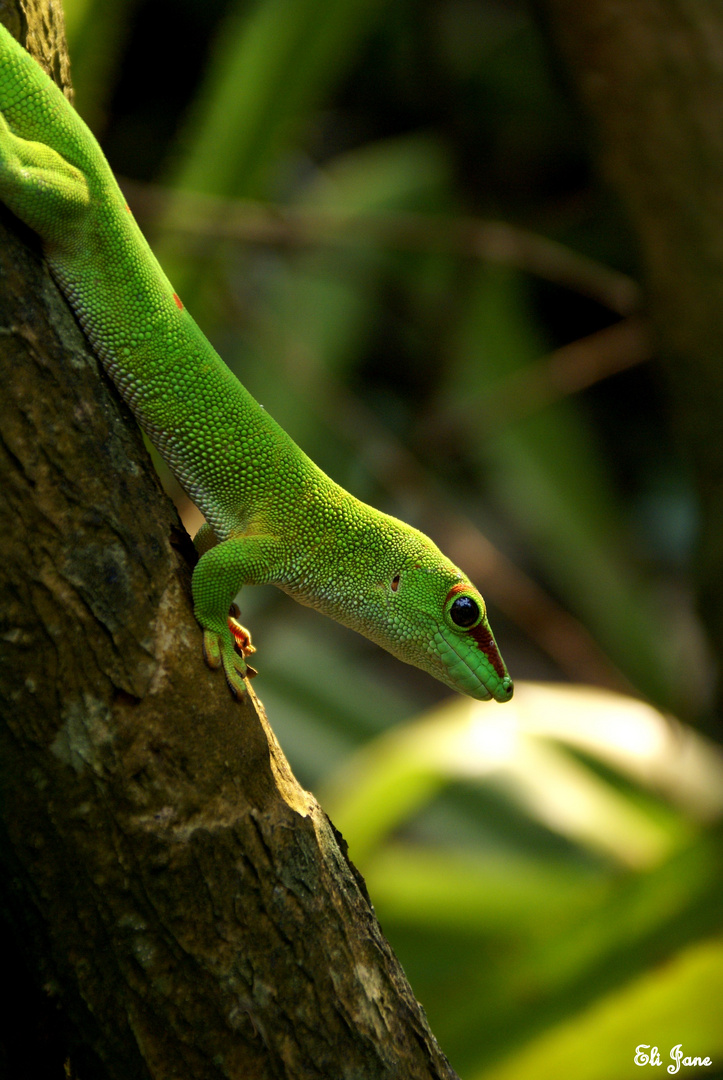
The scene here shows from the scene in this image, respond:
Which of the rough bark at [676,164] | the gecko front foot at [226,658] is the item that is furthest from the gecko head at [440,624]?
the rough bark at [676,164]

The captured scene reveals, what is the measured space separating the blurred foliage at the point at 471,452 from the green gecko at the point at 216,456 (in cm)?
136

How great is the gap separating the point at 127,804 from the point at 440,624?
104 centimetres

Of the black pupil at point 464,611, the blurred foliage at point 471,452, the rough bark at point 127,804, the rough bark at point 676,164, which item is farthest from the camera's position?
the rough bark at point 676,164

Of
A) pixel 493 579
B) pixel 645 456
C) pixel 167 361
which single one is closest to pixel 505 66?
pixel 645 456

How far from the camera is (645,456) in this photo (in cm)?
711

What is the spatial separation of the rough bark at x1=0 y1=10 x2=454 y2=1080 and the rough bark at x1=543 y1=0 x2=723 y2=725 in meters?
2.73

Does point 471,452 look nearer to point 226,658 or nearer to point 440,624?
point 440,624

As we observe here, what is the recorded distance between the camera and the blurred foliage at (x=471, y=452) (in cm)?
307

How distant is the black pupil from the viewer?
7.07 ft

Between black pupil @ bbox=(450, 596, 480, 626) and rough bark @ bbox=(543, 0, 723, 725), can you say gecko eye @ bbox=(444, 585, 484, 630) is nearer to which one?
black pupil @ bbox=(450, 596, 480, 626)

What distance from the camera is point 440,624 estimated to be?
2.19m
